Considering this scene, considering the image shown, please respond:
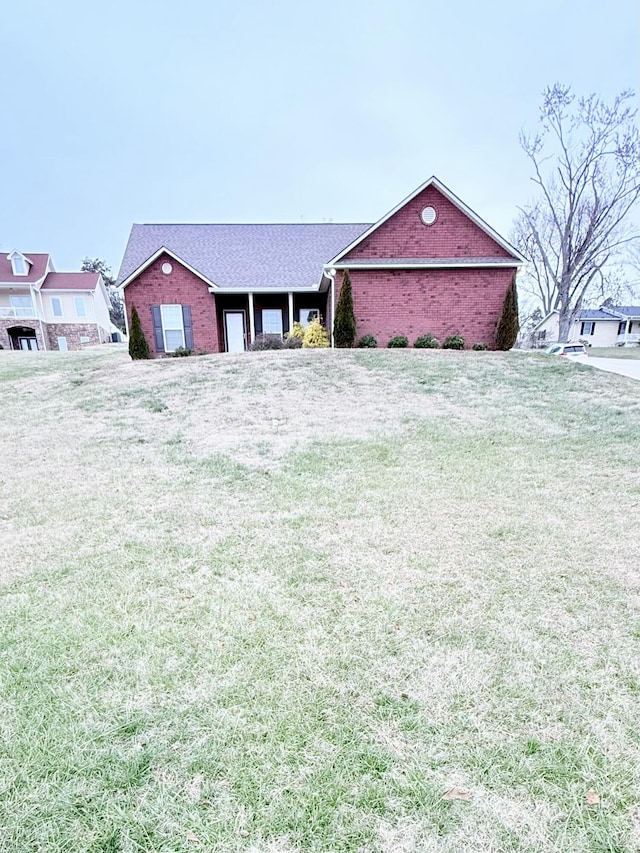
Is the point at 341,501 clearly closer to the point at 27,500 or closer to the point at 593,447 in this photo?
the point at 27,500

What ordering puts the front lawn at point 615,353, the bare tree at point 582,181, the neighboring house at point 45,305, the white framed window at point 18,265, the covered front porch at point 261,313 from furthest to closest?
Result: the neighboring house at point 45,305 < the white framed window at point 18,265 < the bare tree at point 582,181 < the front lawn at point 615,353 < the covered front porch at point 261,313

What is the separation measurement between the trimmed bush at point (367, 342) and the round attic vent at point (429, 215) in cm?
450

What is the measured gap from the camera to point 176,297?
54.0ft

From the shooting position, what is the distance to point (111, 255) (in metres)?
55.6

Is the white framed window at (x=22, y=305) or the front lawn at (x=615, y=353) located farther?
the white framed window at (x=22, y=305)

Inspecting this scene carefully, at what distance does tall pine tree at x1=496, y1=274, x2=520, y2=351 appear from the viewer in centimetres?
1441

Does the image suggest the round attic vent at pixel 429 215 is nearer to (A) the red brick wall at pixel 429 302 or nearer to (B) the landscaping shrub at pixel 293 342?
(A) the red brick wall at pixel 429 302

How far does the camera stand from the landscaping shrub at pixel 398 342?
14680mm

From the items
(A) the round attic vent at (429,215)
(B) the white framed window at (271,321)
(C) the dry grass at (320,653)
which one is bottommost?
(C) the dry grass at (320,653)

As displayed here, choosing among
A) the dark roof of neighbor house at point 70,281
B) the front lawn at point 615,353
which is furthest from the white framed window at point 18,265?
the front lawn at point 615,353

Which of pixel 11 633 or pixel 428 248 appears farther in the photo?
pixel 428 248

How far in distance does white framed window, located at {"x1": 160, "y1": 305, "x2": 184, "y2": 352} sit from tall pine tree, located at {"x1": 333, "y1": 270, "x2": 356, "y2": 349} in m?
6.69

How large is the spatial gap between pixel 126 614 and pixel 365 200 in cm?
4033

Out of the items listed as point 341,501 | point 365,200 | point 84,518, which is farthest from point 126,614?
point 365,200
